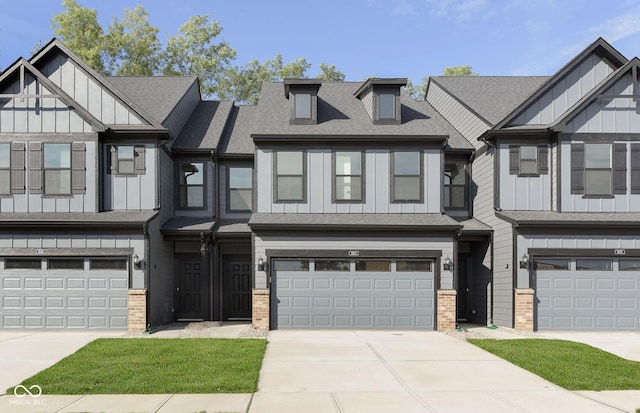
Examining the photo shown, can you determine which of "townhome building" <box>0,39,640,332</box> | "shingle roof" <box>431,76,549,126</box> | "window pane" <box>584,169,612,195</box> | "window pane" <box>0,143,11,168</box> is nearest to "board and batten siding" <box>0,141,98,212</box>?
"townhome building" <box>0,39,640,332</box>

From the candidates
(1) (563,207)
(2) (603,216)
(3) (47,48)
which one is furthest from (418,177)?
(3) (47,48)

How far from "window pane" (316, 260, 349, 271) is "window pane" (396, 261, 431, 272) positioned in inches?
68.5

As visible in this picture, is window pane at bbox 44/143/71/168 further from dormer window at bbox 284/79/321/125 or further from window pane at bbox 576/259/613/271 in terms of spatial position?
window pane at bbox 576/259/613/271

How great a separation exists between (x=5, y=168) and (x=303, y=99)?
33.7 ft

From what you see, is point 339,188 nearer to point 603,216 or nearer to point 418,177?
point 418,177

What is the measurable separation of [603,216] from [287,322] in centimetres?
1100

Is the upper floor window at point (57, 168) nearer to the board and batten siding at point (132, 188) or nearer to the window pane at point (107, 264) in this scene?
the board and batten siding at point (132, 188)

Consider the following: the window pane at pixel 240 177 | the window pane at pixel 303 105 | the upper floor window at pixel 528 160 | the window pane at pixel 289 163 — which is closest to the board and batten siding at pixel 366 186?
the window pane at pixel 289 163

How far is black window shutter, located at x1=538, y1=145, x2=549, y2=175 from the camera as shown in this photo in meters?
18.1

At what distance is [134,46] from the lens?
3559 centimetres

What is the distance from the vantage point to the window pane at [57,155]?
17531mm

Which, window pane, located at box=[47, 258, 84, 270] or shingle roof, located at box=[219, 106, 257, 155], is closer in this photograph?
window pane, located at box=[47, 258, 84, 270]

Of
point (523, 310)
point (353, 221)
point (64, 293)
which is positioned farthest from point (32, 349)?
point (523, 310)

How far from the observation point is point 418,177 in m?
17.8
